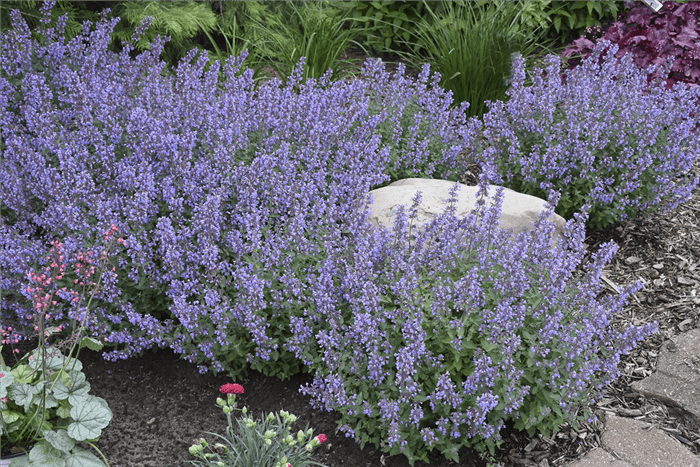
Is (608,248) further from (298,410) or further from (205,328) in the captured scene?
(205,328)

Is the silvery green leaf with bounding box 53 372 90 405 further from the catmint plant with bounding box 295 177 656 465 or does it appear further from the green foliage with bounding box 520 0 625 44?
the green foliage with bounding box 520 0 625 44

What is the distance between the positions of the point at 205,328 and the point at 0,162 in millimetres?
1883

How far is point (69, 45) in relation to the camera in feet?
16.0

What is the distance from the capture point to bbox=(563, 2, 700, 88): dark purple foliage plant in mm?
5871

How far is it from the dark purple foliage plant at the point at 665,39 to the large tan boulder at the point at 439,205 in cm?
239

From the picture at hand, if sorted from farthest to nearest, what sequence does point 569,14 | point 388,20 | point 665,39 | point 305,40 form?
point 388,20, point 569,14, point 305,40, point 665,39

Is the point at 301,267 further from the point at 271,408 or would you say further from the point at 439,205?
the point at 439,205

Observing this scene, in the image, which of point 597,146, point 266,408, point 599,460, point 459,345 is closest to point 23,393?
point 266,408

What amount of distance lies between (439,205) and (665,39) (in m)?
3.30

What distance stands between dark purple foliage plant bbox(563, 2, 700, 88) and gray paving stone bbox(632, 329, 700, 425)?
2.83m

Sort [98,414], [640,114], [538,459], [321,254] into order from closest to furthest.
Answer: [98,414] → [538,459] → [321,254] → [640,114]

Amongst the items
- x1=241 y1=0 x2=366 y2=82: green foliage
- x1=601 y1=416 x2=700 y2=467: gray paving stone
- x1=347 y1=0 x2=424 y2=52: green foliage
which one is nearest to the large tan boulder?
x1=601 y1=416 x2=700 y2=467: gray paving stone

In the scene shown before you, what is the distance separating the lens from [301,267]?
11.7 feet

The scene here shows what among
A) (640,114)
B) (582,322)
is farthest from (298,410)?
(640,114)
